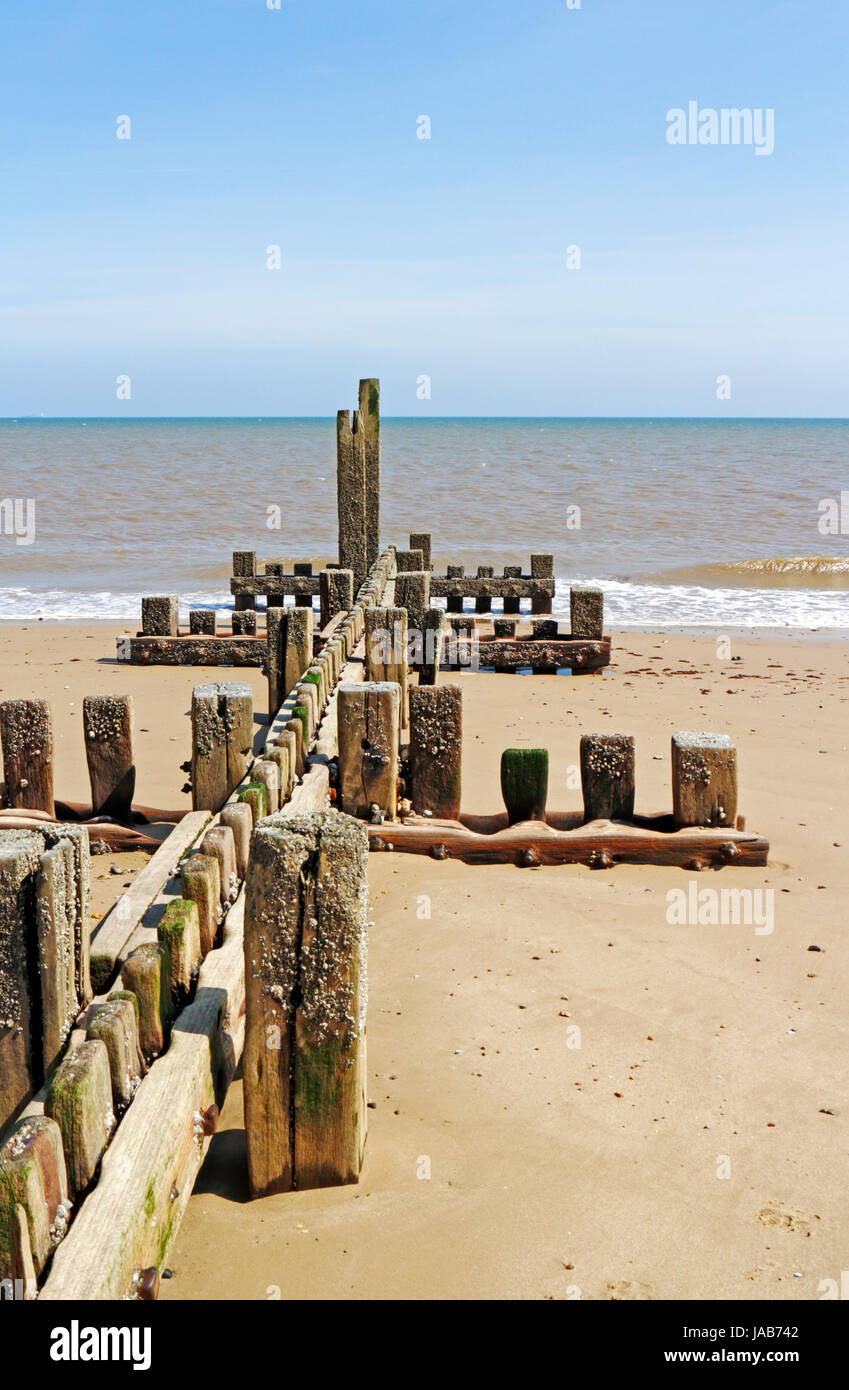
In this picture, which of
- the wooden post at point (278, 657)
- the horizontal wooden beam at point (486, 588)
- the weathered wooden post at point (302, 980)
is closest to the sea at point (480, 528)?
the horizontal wooden beam at point (486, 588)

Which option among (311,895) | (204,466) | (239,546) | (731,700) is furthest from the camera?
(204,466)

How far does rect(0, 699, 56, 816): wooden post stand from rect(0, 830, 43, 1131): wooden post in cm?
249

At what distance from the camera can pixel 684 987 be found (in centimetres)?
466

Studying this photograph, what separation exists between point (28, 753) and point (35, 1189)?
3.66 m

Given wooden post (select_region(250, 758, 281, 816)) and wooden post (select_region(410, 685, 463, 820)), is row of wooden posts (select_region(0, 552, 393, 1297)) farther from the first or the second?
wooden post (select_region(410, 685, 463, 820))

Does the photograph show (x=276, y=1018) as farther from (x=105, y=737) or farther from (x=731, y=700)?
(x=731, y=700)

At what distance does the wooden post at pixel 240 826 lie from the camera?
13.9ft

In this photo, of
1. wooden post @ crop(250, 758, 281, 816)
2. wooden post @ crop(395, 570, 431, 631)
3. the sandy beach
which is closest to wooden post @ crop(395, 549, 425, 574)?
wooden post @ crop(395, 570, 431, 631)

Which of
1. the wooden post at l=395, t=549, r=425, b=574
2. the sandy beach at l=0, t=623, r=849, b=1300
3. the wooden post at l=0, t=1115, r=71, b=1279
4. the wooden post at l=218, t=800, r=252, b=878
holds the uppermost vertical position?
the wooden post at l=395, t=549, r=425, b=574

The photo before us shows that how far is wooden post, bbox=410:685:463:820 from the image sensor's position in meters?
5.98

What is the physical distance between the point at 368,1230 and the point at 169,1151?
62 centimetres

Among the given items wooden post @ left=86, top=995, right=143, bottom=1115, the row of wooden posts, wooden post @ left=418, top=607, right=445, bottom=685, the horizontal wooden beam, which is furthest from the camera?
the horizontal wooden beam

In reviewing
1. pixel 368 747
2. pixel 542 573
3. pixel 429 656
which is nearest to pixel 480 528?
pixel 542 573
